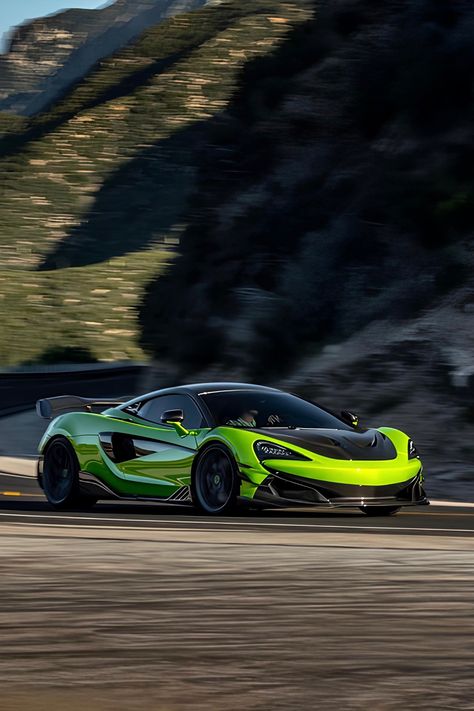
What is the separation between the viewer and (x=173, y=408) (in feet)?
51.0

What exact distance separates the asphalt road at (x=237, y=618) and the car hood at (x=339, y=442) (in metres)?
1.49

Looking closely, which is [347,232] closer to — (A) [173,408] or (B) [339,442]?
(A) [173,408]

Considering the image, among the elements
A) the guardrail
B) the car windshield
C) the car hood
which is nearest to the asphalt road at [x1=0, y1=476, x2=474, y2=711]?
the car hood

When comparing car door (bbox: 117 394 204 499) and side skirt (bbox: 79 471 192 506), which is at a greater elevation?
car door (bbox: 117 394 204 499)

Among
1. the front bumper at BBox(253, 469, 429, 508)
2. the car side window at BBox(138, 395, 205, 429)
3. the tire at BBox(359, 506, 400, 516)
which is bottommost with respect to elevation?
the tire at BBox(359, 506, 400, 516)

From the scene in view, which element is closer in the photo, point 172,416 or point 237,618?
point 237,618

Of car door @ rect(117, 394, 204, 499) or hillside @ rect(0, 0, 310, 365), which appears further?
hillside @ rect(0, 0, 310, 365)

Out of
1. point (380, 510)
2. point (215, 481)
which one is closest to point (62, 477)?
point (215, 481)

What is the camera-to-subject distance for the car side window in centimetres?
1510

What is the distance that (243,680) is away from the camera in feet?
18.0

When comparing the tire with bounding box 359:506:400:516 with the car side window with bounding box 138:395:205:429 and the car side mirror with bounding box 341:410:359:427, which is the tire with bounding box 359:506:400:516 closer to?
the car side mirror with bounding box 341:410:359:427

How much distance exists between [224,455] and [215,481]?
29 cm

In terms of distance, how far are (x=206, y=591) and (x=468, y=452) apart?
15.4 m

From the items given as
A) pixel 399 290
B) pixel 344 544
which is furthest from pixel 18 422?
pixel 344 544
